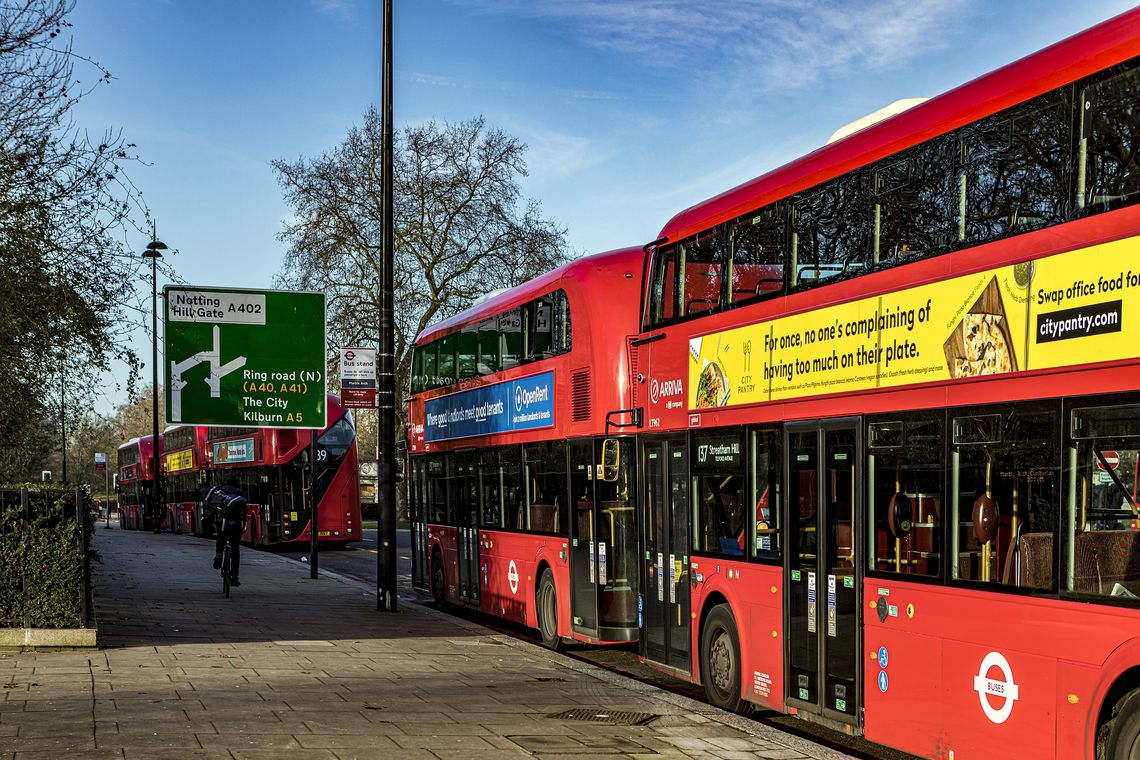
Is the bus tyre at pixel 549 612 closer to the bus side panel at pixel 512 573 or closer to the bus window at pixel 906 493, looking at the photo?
the bus side panel at pixel 512 573

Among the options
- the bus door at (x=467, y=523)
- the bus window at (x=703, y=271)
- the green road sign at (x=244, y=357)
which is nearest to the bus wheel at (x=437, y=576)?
the bus door at (x=467, y=523)

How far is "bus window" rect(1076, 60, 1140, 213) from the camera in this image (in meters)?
6.34

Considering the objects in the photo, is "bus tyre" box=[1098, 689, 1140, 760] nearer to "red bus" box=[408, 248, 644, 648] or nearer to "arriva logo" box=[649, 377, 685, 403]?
"arriva logo" box=[649, 377, 685, 403]

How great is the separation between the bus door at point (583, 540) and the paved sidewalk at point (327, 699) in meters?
0.52

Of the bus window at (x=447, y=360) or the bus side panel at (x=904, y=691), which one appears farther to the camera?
the bus window at (x=447, y=360)

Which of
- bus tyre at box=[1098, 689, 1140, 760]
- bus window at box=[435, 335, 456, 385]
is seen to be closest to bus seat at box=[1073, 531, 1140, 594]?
bus tyre at box=[1098, 689, 1140, 760]

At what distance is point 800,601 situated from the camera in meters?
9.44

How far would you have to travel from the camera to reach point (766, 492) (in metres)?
10.1

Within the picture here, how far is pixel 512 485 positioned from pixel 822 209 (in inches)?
313

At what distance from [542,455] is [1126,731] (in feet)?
32.0

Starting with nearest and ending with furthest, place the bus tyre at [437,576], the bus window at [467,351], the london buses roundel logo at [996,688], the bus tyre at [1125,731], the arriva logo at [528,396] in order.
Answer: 1. the bus tyre at [1125,731]
2. the london buses roundel logo at [996,688]
3. the arriva logo at [528,396]
4. the bus window at [467,351]
5. the bus tyre at [437,576]

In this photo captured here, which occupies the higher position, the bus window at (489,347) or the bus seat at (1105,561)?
the bus window at (489,347)

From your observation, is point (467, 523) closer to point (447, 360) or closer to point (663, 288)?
point (447, 360)

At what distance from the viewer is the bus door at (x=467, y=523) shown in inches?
719
